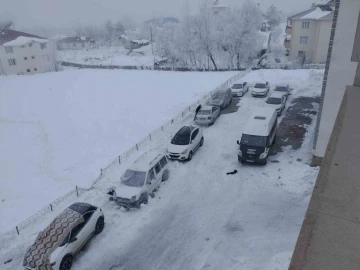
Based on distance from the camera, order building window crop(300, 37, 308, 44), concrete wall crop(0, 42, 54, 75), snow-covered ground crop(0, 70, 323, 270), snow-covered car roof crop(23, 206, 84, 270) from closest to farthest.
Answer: snow-covered car roof crop(23, 206, 84, 270)
snow-covered ground crop(0, 70, 323, 270)
building window crop(300, 37, 308, 44)
concrete wall crop(0, 42, 54, 75)

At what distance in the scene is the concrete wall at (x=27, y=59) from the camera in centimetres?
6000

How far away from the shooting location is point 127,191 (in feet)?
45.8

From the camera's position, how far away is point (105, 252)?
1170 centimetres

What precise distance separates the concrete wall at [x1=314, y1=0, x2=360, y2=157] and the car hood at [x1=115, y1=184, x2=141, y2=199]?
32.6ft

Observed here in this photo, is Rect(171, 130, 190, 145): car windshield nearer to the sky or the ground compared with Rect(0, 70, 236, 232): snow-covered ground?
nearer to the sky

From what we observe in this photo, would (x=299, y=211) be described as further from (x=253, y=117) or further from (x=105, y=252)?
(x=105, y=252)

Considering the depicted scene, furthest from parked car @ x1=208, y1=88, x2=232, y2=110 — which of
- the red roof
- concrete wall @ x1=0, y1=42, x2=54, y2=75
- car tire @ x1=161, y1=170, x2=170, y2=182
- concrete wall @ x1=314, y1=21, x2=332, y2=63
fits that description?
the red roof

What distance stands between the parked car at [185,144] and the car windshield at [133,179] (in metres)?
3.72

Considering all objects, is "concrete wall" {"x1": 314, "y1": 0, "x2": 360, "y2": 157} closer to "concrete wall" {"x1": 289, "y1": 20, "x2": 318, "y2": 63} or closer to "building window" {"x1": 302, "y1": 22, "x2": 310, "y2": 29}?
"concrete wall" {"x1": 289, "y1": 20, "x2": 318, "y2": 63}

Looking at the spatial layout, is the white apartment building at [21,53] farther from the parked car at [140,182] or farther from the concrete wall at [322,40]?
the parked car at [140,182]

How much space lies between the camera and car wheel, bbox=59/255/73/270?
10.5 meters

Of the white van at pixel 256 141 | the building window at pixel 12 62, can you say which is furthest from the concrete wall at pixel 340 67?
the building window at pixel 12 62

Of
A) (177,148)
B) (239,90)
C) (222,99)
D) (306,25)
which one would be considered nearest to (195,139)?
(177,148)

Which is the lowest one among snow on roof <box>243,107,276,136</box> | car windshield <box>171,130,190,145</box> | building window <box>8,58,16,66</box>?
building window <box>8,58,16,66</box>
